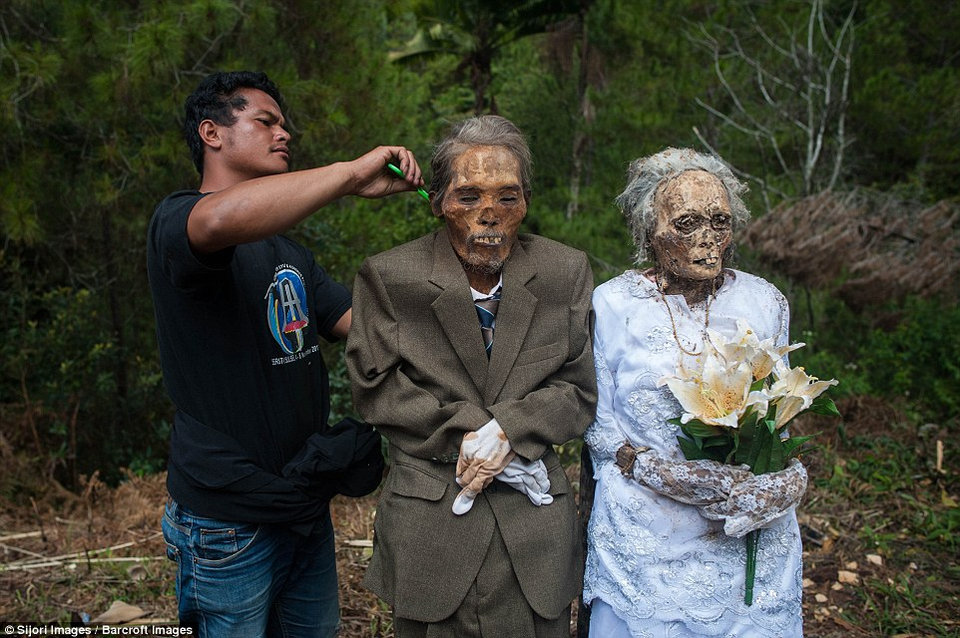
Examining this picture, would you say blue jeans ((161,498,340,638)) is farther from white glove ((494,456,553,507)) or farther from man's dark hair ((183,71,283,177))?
man's dark hair ((183,71,283,177))

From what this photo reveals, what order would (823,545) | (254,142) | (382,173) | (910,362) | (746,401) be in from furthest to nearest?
(910,362) → (823,545) → (254,142) → (382,173) → (746,401)

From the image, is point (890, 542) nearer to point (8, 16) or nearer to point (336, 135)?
point (336, 135)

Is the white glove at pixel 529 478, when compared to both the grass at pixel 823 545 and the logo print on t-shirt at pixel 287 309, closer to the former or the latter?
the logo print on t-shirt at pixel 287 309

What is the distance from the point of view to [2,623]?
3.95 meters

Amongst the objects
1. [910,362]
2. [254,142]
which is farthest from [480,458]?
[910,362]

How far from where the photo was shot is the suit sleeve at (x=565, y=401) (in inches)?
93.7

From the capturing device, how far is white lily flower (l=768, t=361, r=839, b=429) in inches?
93.6

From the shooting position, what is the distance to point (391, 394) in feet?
8.01

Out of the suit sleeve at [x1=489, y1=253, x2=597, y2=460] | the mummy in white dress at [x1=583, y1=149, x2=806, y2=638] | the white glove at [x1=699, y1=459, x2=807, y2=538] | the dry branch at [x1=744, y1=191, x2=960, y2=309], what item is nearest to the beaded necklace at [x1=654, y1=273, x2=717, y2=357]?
the mummy in white dress at [x1=583, y1=149, x2=806, y2=638]

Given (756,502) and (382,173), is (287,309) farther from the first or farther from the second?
(756,502)

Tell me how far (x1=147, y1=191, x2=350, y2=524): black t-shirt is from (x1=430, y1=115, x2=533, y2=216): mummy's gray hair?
676 mm

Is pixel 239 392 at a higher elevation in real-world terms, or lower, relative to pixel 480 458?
higher

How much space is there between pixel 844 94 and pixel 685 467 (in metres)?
6.61

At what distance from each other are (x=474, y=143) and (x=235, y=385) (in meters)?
1.09
